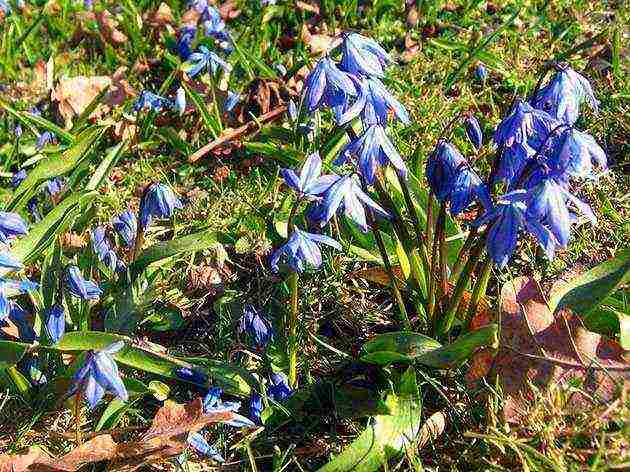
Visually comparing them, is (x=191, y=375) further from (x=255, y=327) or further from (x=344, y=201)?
(x=344, y=201)

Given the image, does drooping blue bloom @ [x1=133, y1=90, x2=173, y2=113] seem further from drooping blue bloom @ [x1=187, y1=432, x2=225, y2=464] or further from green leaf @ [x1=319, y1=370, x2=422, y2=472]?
green leaf @ [x1=319, y1=370, x2=422, y2=472]

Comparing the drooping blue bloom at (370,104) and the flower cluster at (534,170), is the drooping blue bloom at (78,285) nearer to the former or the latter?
the drooping blue bloom at (370,104)

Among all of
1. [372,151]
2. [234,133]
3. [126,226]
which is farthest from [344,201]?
[234,133]

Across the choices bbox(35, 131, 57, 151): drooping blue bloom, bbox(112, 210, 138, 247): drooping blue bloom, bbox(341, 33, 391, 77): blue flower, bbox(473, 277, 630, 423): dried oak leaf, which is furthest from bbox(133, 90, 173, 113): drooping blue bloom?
bbox(473, 277, 630, 423): dried oak leaf

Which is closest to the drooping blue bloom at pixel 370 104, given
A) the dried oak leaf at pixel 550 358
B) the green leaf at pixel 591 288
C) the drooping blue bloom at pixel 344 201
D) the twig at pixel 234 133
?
the drooping blue bloom at pixel 344 201

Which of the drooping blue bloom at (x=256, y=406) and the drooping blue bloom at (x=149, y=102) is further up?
the drooping blue bloom at (x=149, y=102)

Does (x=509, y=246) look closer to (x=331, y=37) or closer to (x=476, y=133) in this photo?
(x=476, y=133)
